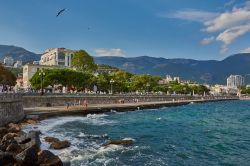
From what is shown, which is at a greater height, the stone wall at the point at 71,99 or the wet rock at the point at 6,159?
the stone wall at the point at 71,99

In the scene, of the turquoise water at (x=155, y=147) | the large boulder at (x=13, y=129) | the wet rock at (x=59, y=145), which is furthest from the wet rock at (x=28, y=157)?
the large boulder at (x=13, y=129)

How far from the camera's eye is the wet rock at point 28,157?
23031mm

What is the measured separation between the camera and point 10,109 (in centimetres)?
4494

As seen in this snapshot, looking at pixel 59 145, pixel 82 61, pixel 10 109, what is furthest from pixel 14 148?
pixel 82 61

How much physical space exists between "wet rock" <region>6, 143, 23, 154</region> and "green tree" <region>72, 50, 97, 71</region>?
12089 centimetres

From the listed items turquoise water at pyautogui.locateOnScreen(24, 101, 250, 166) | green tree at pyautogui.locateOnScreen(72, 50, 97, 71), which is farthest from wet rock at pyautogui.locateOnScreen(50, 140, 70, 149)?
green tree at pyautogui.locateOnScreen(72, 50, 97, 71)

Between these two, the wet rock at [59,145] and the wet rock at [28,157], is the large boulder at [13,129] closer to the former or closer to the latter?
the wet rock at [59,145]

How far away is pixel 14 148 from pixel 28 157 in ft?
10.5

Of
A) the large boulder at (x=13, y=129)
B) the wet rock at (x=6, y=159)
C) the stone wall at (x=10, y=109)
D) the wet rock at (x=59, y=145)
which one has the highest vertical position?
the stone wall at (x=10, y=109)

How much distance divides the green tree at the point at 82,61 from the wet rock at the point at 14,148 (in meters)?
121

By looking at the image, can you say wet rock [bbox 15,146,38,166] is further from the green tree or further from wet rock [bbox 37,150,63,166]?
the green tree

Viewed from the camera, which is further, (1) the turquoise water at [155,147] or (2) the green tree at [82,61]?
(2) the green tree at [82,61]

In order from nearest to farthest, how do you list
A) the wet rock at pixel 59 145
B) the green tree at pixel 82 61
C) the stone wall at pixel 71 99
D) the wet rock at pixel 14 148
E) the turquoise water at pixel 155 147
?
1. the wet rock at pixel 14 148
2. the turquoise water at pixel 155 147
3. the wet rock at pixel 59 145
4. the stone wall at pixel 71 99
5. the green tree at pixel 82 61

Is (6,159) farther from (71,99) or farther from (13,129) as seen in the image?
(71,99)
